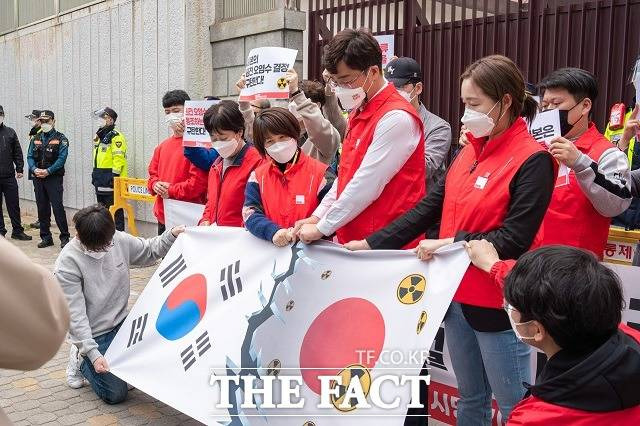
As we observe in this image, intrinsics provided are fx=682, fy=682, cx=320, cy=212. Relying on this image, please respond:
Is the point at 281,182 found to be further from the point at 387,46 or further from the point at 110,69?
the point at 110,69

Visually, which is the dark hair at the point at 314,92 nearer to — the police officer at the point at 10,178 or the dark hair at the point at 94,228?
the dark hair at the point at 94,228

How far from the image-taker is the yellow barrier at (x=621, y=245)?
3766mm

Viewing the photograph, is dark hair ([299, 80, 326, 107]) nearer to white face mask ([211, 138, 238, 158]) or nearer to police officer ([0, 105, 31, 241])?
white face mask ([211, 138, 238, 158])

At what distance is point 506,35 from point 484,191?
4.00m

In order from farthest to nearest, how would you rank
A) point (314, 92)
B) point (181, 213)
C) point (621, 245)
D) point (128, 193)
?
Result: 1. point (128, 193)
2. point (181, 213)
3. point (314, 92)
4. point (621, 245)

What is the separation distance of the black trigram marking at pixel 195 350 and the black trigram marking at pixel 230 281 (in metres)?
0.24

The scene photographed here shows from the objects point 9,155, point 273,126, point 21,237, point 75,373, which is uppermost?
point 273,126

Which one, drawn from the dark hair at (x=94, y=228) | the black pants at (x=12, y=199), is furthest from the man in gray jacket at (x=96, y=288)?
the black pants at (x=12, y=199)

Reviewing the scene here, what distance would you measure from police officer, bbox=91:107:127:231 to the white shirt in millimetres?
7555

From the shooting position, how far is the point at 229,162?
4.62 metres

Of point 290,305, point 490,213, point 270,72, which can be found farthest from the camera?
point 270,72

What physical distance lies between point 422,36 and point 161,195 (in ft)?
10.3

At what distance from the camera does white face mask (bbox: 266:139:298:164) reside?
12.2 feet

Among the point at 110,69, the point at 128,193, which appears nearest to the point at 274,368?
the point at 128,193
